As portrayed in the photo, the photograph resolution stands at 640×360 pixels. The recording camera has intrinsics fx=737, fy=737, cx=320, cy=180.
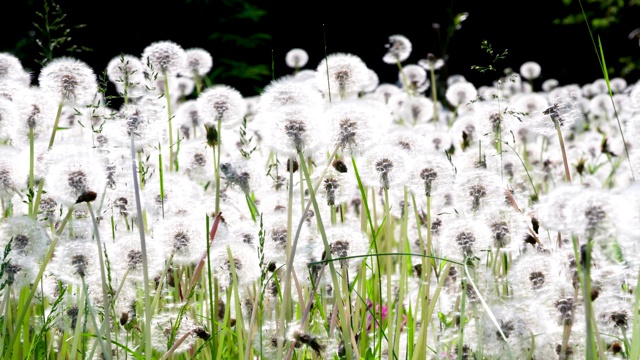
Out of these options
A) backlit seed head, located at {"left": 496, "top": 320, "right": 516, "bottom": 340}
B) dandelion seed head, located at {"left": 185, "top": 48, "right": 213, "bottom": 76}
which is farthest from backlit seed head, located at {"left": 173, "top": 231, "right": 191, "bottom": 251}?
dandelion seed head, located at {"left": 185, "top": 48, "right": 213, "bottom": 76}

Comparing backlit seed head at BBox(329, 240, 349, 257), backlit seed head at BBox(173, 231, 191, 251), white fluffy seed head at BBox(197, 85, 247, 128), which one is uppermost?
white fluffy seed head at BBox(197, 85, 247, 128)

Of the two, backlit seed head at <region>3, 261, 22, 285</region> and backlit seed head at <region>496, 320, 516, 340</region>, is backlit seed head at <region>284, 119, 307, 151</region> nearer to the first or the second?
backlit seed head at <region>496, 320, 516, 340</region>

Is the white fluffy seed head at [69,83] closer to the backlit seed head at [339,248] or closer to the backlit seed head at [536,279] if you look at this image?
the backlit seed head at [339,248]

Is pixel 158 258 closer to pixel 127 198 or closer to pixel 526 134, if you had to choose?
pixel 127 198

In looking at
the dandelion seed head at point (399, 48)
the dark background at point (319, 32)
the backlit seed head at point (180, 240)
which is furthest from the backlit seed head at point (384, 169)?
the dark background at point (319, 32)

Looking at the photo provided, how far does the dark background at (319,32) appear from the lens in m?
14.1

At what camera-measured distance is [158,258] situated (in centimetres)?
181

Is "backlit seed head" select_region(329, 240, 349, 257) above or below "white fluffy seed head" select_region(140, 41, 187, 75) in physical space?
below

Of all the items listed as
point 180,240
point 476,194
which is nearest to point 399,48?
point 476,194

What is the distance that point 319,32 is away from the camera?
16281 millimetres

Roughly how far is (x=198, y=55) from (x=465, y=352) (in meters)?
2.36

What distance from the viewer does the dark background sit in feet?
46.2

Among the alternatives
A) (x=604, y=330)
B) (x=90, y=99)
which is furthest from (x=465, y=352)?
(x=90, y=99)

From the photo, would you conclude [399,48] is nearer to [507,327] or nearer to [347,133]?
[347,133]
